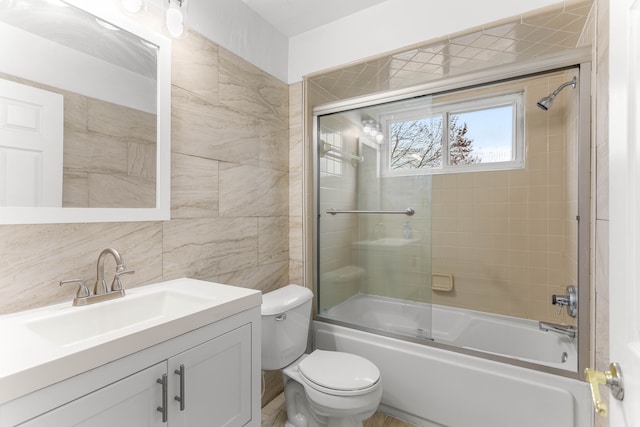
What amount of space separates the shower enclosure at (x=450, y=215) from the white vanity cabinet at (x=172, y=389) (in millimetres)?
1036

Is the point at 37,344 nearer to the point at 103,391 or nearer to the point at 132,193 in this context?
the point at 103,391

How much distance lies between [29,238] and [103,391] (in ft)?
2.02

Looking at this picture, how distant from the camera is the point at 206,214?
157cm

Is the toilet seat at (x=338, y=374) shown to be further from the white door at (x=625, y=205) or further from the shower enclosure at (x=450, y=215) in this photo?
the white door at (x=625, y=205)

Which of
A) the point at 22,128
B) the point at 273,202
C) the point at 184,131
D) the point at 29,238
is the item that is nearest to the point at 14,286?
the point at 29,238

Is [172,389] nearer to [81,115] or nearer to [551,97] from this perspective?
[81,115]

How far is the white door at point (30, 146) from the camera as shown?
37.8 inches

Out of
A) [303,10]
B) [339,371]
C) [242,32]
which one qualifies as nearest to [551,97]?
[303,10]

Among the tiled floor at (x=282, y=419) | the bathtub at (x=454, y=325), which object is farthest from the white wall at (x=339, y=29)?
the tiled floor at (x=282, y=419)

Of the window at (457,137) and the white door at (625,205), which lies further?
the window at (457,137)

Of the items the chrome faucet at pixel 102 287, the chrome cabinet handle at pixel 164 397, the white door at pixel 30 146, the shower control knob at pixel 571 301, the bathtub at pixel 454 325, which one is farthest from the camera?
the bathtub at pixel 454 325

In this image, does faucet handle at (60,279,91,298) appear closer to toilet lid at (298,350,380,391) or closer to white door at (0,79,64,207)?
white door at (0,79,64,207)

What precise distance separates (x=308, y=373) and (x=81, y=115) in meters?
1.48

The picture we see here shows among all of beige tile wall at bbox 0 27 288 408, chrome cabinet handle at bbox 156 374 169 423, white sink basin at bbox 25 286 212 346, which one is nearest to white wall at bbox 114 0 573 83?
beige tile wall at bbox 0 27 288 408
